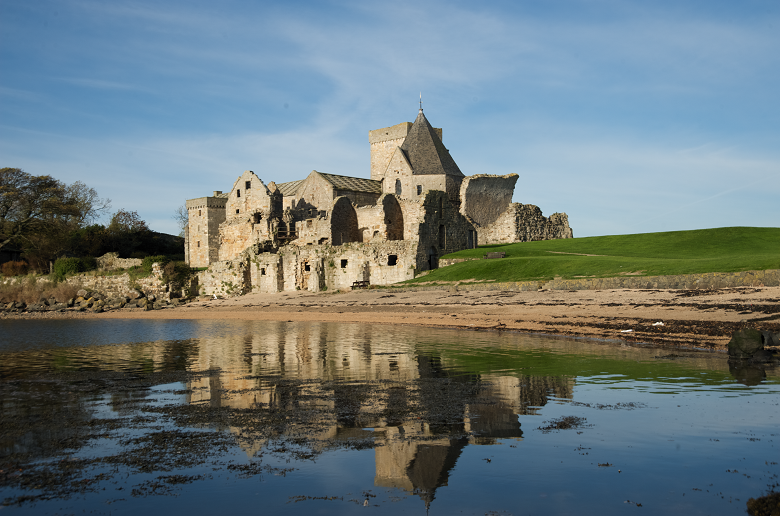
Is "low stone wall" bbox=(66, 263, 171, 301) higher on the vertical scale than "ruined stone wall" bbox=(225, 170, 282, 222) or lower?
lower

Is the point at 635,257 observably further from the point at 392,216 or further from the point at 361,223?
the point at 361,223

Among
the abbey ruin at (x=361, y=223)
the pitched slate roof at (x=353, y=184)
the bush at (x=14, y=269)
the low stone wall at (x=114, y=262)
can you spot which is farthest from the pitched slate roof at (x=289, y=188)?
the bush at (x=14, y=269)

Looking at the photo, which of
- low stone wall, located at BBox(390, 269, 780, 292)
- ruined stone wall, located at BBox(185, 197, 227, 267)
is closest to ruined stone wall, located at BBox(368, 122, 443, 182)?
ruined stone wall, located at BBox(185, 197, 227, 267)

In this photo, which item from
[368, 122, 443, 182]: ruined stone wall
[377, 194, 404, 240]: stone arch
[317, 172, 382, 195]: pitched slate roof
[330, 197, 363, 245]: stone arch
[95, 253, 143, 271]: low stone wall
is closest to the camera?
[377, 194, 404, 240]: stone arch

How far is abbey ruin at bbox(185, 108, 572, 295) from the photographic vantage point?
36.7 metres

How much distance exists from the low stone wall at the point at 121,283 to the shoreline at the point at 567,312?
11318 mm

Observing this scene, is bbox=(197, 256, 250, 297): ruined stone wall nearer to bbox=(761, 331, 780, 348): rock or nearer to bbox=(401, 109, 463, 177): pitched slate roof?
bbox=(401, 109, 463, 177): pitched slate roof

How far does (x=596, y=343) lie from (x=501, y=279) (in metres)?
12.4

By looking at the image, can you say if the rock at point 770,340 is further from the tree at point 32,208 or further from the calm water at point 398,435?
the tree at point 32,208

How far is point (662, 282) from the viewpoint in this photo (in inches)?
807

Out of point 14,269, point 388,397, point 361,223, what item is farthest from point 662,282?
point 14,269

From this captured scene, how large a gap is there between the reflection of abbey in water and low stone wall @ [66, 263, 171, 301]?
31505 millimetres

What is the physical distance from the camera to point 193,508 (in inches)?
190

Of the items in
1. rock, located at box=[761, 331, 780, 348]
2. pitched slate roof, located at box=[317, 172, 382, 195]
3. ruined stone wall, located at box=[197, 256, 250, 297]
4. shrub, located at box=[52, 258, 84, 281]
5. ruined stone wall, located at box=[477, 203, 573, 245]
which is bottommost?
rock, located at box=[761, 331, 780, 348]
